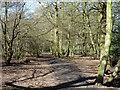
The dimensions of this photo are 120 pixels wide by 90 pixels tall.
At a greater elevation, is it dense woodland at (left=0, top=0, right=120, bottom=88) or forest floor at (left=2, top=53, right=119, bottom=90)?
dense woodland at (left=0, top=0, right=120, bottom=88)

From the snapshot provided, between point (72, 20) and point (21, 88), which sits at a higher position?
point (72, 20)

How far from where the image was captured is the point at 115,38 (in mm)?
10352

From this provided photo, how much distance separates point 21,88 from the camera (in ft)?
18.5

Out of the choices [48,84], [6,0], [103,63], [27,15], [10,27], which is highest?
[6,0]

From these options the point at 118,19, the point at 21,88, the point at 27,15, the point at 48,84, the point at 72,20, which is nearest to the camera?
the point at 21,88

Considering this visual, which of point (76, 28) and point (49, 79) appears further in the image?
point (76, 28)

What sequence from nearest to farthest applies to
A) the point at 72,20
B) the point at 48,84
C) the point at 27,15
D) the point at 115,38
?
the point at 48,84
the point at 115,38
the point at 27,15
the point at 72,20

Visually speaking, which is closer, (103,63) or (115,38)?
(103,63)

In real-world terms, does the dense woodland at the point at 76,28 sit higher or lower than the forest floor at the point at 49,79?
higher

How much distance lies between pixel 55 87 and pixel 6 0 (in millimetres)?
9182

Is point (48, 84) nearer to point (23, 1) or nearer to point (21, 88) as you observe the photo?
point (21, 88)

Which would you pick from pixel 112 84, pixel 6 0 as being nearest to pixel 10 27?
pixel 6 0

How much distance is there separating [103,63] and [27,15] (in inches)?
400

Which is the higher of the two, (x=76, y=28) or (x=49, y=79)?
(x=76, y=28)
